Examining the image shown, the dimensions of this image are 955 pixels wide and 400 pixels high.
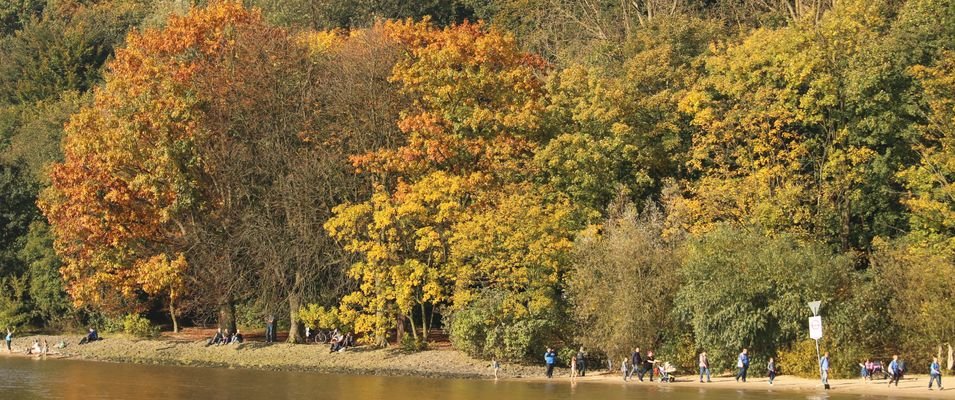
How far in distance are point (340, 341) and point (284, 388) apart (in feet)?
49.1

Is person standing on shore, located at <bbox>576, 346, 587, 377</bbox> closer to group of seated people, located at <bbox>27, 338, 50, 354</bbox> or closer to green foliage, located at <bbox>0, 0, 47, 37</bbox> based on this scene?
group of seated people, located at <bbox>27, 338, 50, 354</bbox>

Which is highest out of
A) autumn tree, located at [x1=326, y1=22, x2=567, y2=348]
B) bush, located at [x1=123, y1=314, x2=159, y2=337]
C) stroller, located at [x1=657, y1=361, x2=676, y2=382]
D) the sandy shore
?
autumn tree, located at [x1=326, y1=22, x2=567, y2=348]

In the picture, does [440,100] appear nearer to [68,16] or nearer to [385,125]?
[385,125]

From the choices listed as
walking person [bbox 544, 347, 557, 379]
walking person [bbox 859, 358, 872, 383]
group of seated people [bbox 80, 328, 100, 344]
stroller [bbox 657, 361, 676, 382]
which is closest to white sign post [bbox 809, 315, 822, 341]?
walking person [bbox 859, 358, 872, 383]

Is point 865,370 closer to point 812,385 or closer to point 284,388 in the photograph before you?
point 812,385

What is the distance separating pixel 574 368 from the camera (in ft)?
169

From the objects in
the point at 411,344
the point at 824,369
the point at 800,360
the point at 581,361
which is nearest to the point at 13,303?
the point at 411,344

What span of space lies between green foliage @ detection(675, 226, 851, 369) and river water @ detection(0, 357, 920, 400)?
12.6 feet

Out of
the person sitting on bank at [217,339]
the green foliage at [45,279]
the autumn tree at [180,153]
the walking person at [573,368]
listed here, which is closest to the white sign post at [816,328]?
the walking person at [573,368]

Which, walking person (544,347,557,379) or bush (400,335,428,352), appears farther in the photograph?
bush (400,335,428,352)

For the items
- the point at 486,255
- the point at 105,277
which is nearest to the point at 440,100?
the point at 486,255

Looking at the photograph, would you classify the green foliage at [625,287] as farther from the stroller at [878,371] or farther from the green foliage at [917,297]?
the green foliage at [917,297]

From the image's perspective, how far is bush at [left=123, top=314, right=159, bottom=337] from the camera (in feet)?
234

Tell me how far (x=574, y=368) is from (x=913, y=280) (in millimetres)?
14936
